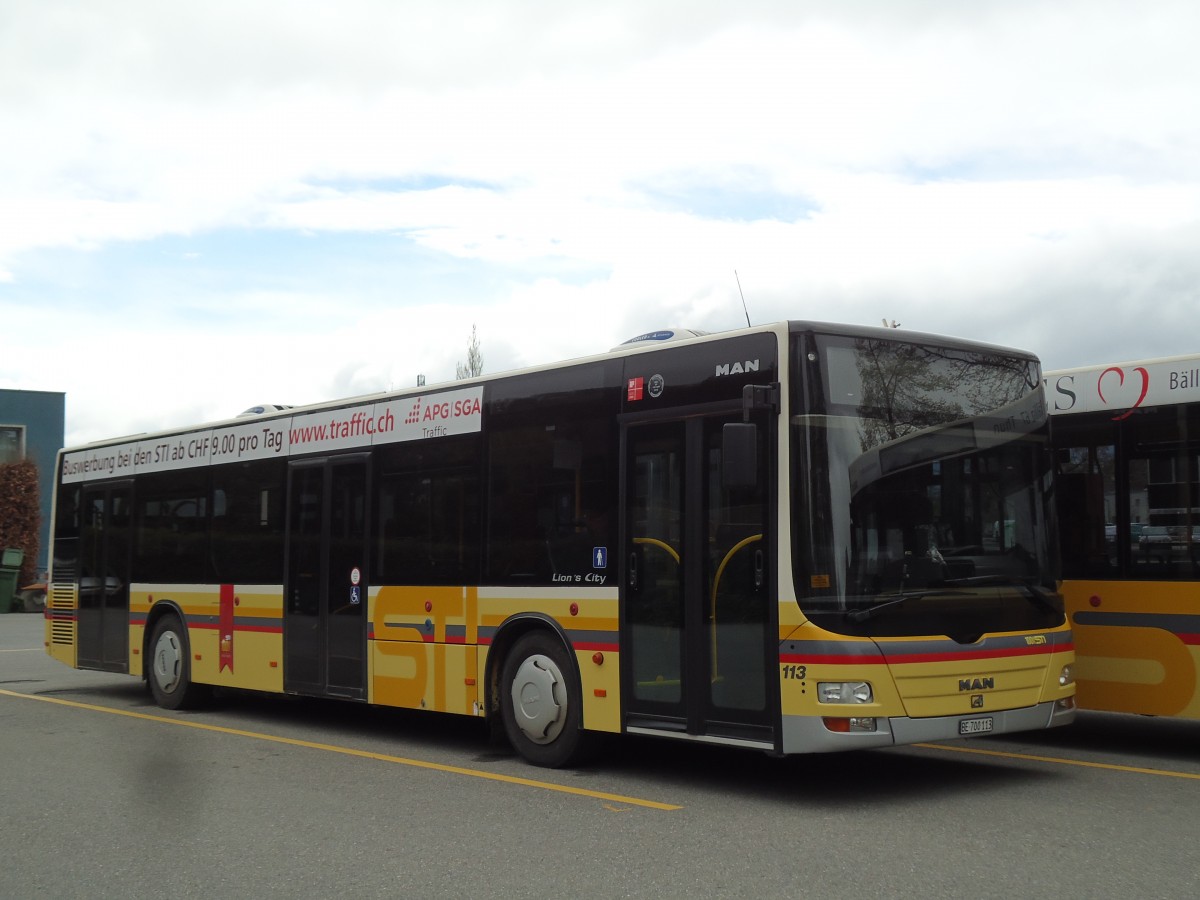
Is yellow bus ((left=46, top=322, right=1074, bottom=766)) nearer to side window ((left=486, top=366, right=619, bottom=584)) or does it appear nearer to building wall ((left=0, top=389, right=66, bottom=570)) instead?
side window ((left=486, top=366, right=619, bottom=584))

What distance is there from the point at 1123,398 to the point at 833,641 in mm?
3779

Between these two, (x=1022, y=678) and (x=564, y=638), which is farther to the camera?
(x=564, y=638)

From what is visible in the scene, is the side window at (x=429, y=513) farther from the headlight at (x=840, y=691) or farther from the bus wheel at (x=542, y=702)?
the headlight at (x=840, y=691)

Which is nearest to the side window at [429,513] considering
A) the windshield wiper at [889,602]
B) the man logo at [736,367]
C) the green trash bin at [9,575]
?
the man logo at [736,367]

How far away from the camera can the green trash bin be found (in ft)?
119

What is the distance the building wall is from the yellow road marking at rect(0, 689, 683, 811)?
2997 centimetres

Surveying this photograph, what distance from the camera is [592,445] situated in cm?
998

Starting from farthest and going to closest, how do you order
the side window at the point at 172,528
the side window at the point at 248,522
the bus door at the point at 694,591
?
the side window at the point at 172,528 < the side window at the point at 248,522 < the bus door at the point at 694,591

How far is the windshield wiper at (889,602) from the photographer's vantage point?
8242mm

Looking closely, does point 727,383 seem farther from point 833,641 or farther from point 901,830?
point 901,830

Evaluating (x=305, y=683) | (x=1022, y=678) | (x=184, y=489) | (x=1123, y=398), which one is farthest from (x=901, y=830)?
(x=184, y=489)

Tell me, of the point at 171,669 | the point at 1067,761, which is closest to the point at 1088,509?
the point at 1067,761

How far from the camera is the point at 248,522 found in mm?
13891

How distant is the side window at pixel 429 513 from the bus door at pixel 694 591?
6.34 ft
